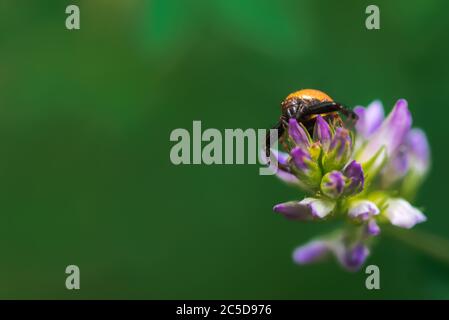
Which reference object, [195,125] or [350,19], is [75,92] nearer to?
[195,125]

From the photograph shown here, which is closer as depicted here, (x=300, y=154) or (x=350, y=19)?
(x=300, y=154)

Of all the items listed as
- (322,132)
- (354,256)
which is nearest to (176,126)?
(354,256)

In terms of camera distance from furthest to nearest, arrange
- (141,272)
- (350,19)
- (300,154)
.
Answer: (141,272) → (350,19) → (300,154)

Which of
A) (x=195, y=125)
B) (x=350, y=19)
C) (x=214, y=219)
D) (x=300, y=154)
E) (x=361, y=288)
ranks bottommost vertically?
(x=361, y=288)

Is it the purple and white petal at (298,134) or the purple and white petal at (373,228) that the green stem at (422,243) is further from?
the purple and white petal at (298,134)

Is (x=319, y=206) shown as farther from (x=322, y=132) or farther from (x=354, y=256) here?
(x=354, y=256)

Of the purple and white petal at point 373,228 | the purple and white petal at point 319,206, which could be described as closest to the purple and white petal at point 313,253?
the purple and white petal at point 373,228

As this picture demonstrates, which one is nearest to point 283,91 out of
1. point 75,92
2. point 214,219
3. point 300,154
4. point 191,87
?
point 191,87

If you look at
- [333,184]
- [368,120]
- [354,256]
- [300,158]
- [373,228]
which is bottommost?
[354,256]
